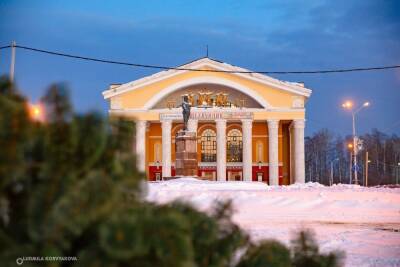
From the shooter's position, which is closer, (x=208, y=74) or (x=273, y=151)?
(x=208, y=74)

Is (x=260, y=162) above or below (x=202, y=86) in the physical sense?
below

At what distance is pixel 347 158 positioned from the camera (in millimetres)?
96625

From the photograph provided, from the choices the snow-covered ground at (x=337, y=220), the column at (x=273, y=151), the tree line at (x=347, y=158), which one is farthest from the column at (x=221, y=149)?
the tree line at (x=347, y=158)

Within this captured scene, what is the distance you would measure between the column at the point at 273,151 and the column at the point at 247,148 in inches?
64.2

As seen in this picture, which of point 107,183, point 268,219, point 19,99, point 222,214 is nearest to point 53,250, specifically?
point 107,183

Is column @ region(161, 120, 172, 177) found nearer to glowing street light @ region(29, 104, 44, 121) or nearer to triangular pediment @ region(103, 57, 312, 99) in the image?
triangular pediment @ region(103, 57, 312, 99)

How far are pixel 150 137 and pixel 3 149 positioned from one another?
152ft

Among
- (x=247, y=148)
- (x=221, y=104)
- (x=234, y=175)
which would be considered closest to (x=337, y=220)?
(x=247, y=148)

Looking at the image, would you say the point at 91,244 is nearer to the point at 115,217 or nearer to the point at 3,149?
the point at 115,217

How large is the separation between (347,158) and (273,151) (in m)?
57.0

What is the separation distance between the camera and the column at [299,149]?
43062 millimetres

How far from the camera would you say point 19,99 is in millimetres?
1382

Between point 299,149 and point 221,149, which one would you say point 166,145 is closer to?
point 221,149

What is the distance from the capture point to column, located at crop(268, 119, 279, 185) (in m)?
43.0
